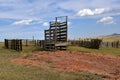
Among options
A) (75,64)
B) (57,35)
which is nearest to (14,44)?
(57,35)

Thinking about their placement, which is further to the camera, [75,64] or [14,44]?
[14,44]

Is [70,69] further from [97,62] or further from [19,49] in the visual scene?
[19,49]

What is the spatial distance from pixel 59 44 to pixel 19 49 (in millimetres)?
7414

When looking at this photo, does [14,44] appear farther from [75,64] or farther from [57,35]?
[75,64]

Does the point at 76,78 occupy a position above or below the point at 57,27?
below

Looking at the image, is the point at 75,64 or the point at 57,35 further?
the point at 57,35

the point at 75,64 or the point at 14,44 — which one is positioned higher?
the point at 14,44

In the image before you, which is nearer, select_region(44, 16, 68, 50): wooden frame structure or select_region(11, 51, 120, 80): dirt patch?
select_region(11, 51, 120, 80): dirt patch

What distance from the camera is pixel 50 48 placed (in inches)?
1848

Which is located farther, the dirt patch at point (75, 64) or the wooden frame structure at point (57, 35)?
the wooden frame structure at point (57, 35)

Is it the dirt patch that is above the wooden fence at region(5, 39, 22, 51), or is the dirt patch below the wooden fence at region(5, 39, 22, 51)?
below

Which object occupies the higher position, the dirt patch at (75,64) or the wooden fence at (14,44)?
the wooden fence at (14,44)

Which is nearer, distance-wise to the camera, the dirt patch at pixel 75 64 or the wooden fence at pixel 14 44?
the dirt patch at pixel 75 64

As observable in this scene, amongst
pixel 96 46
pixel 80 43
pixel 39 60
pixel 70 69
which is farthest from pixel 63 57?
pixel 80 43
